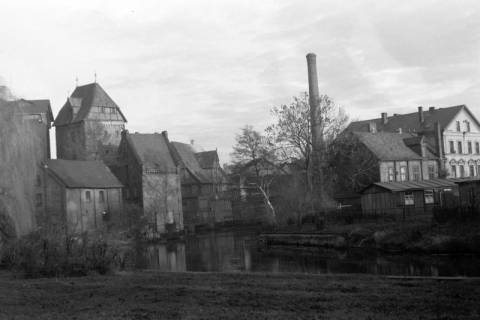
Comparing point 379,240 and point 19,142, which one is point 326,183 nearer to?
point 379,240

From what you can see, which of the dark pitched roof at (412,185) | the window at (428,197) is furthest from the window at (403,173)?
the window at (428,197)

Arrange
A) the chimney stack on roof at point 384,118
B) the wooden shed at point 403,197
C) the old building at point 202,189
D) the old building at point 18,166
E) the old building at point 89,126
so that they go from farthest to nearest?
the chimney stack on roof at point 384,118 → the old building at point 202,189 → the old building at point 89,126 → the wooden shed at point 403,197 → the old building at point 18,166

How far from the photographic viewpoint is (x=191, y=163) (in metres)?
84.4

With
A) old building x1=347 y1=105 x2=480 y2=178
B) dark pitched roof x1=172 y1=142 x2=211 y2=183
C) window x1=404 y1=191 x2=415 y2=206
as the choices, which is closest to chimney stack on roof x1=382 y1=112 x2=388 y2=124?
old building x1=347 y1=105 x2=480 y2=178

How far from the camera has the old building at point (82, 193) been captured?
55312mm

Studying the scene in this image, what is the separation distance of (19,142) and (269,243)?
19331 millimetres

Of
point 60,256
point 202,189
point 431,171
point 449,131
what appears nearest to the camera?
point 60,256

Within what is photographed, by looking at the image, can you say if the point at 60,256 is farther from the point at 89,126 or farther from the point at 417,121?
the point at 417,121

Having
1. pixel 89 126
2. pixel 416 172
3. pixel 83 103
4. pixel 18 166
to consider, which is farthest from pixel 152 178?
pixel 18 166

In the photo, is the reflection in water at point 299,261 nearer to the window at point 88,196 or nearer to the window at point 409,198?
the window at point 409,198

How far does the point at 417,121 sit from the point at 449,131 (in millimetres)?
4911

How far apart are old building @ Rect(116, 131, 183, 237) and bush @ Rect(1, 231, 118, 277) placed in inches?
1658

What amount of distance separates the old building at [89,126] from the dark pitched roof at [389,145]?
1222 inches

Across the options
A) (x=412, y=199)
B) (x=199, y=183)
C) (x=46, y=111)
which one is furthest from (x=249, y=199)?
(x=412, y=199)
